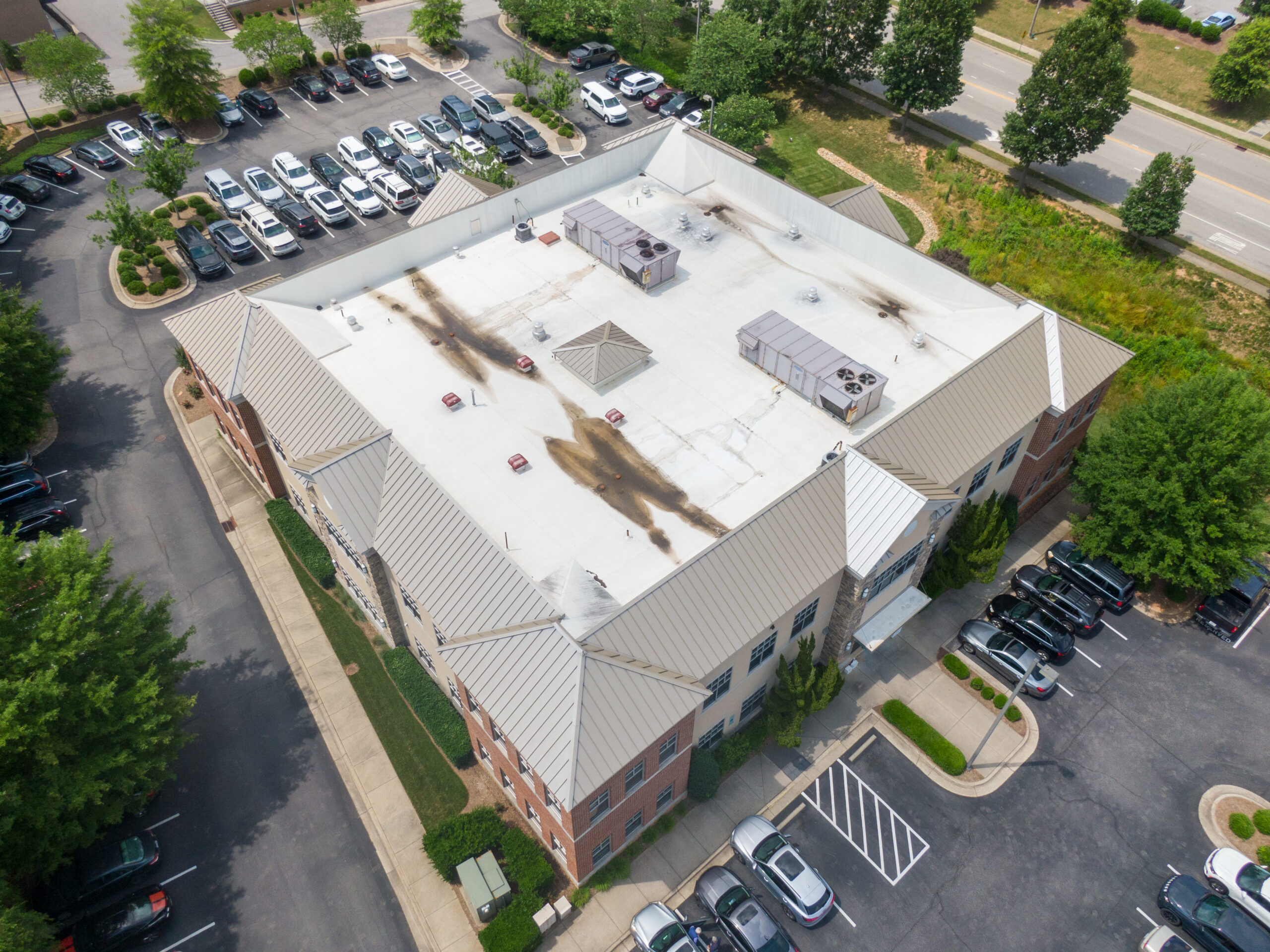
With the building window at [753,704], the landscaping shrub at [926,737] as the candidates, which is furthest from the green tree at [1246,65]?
the building window at [753,704]

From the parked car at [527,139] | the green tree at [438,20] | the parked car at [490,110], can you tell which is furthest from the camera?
the green tree at [438,20]

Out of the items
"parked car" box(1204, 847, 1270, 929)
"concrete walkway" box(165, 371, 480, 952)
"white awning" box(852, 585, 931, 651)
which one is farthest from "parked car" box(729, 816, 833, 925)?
"parked car" box(1204, 847, 1270, 929)

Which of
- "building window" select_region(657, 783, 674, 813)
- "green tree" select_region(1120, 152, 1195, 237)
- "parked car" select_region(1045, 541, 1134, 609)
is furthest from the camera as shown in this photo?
"green tree" select_region(1120, 152, 1195, 237)

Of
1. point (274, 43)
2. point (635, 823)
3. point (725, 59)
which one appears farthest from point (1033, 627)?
point (274, 43)

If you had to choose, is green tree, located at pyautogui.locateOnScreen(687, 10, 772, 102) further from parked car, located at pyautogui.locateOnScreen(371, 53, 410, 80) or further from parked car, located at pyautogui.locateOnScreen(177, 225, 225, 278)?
parked car, located at pyautogui.locateOnScreen(177, 225, 225, 278)

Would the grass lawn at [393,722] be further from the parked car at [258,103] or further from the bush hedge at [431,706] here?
the parked car at [258,103]

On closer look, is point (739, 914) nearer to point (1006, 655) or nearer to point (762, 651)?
point (762, 651)
